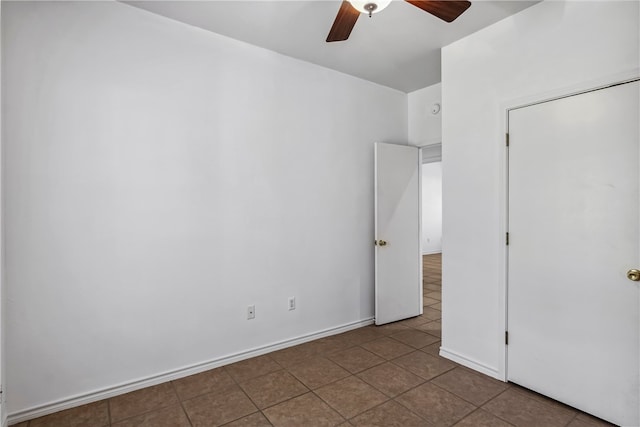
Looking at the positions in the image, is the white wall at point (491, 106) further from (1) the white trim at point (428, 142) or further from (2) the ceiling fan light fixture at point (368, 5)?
(2) the ceiling fan light fixture at point (368, 5)

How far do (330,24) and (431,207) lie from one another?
311 inches

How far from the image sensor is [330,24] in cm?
258

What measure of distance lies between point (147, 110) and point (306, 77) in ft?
4.98

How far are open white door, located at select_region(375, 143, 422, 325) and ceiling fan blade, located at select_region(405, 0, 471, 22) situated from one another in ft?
5.74

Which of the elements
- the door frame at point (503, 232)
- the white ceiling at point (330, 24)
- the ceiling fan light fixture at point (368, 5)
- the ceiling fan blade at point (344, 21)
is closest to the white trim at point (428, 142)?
the white ceiling at point (330, 24)

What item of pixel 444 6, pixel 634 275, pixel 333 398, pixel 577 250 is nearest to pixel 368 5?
pixel 444 6

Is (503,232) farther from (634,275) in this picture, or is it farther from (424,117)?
(424,117)

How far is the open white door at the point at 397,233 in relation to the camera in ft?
12.1

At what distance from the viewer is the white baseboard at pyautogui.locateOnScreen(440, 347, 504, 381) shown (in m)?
2.59

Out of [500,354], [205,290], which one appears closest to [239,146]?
[205,290]

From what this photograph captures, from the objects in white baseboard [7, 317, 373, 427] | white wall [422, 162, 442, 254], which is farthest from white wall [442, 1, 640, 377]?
white wall [422, 162, 442, 254]

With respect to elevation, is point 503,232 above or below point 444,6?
below

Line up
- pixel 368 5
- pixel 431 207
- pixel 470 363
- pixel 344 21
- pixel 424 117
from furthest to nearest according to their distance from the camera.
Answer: pixel 431 207 → pixel 424 117 → pixel 470 363 → pixel 344 21 → pixel 368 5

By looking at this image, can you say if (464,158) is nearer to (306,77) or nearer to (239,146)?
(306,77)
